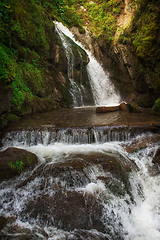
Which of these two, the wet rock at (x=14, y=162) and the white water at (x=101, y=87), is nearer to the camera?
the wet rock at (x=14, y=162)

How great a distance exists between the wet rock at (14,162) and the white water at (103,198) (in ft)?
0.61

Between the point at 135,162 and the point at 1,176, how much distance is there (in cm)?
359

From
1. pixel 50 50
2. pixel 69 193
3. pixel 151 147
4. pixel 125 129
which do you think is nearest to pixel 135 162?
pixel 151 147

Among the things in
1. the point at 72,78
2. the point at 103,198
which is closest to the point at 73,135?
the point at 103,198

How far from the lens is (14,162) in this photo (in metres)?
3.79

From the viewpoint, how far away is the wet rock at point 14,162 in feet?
11.9

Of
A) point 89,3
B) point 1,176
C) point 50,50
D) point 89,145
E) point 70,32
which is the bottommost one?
point 1,176

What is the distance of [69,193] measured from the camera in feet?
10.9

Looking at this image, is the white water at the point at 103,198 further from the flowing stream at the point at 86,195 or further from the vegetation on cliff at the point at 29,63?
the vegetation on cliff at the point at 29,63

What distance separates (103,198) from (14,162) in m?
2.26

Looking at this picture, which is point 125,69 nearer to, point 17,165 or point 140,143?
point 140,143

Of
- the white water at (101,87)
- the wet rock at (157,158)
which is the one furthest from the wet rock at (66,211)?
the white water at (101,87)

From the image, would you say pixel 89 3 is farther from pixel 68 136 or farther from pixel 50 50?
pixel 68 136

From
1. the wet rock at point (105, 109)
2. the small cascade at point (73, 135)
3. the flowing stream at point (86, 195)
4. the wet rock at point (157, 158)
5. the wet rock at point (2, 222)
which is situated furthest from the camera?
the wet rock at point (105, 109)
